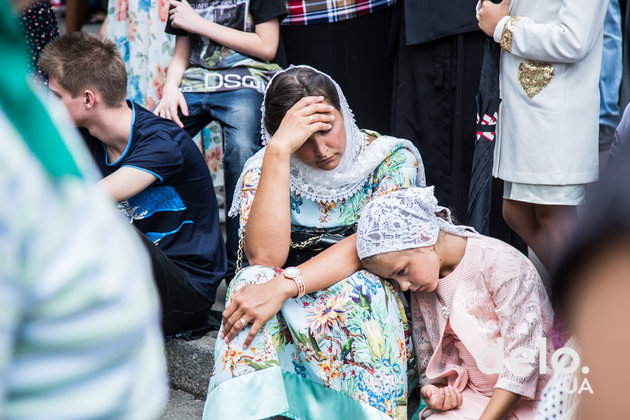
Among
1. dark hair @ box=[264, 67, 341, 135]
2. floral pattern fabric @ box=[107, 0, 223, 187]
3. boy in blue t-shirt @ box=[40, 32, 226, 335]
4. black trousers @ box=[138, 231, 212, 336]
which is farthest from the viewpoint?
floral pattern fabric @ box=[107, 0, 223, 187]

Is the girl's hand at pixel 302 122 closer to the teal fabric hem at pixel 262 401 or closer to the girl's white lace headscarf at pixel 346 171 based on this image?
the girl's white lace headscarf at pixel 346 171

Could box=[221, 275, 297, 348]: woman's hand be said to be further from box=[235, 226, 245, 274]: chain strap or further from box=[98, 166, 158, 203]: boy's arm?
box=[98, 166, 158, 203]: boy's arm

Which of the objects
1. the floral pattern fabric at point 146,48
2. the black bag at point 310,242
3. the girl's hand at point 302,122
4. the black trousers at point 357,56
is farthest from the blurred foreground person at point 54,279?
the floral pattern fabric at point 146,48

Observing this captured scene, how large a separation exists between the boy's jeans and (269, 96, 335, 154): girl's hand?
2.25 feet

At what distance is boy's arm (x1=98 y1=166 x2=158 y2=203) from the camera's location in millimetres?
2535

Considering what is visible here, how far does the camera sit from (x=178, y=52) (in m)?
3.14

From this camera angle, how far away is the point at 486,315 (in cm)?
204

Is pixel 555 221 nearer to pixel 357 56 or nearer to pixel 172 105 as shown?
pixel 357 56

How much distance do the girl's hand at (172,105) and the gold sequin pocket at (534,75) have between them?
1.37m

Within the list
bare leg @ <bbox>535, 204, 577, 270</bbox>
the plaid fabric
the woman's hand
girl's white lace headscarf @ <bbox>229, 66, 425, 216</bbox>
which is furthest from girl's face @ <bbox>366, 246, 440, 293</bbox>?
the plaid fabric

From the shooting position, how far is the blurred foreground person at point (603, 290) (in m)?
0.95

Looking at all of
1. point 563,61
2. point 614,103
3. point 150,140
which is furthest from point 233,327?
point 614,103

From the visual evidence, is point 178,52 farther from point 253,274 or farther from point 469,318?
point 469,318

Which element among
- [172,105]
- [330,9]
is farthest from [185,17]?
[330,9]
